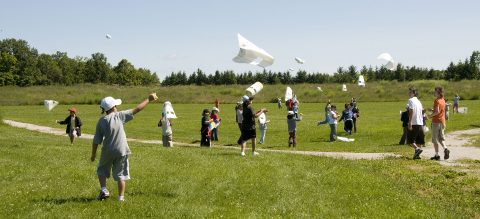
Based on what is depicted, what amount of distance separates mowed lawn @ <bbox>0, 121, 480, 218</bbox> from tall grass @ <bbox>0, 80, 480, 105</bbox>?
65536mm

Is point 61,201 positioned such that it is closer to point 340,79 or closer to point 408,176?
point 408,176

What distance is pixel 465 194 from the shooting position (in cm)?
1123

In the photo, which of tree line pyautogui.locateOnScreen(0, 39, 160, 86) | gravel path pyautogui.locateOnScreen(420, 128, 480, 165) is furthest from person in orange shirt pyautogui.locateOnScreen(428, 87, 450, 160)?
tree line pyautogui.locateOnScreen(0, 39, 160, 86)

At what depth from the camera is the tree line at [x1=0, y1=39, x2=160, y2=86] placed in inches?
5595

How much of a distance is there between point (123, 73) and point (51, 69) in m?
23.1

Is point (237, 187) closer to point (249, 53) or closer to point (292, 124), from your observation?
point (249, 53)

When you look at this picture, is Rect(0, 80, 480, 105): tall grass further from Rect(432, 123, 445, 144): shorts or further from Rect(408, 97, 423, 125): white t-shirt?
Rect(432, 123, 445, 144): shorts

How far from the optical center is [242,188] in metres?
11.2

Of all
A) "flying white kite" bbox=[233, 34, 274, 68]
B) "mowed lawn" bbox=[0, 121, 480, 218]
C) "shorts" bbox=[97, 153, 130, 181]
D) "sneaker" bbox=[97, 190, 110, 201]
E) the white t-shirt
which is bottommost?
"mowed lawn" bbox=[0, 121, 480, 218]

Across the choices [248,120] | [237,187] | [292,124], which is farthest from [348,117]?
[237,187]

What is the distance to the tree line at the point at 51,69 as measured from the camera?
14212 centimetres

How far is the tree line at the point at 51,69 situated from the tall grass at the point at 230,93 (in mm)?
46143

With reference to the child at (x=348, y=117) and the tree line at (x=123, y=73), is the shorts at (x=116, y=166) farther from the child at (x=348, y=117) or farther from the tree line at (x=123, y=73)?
the tree line at (x=123, y=73)

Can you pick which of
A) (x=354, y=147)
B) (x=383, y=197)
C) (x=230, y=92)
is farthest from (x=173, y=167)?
(x=230, y=92)
